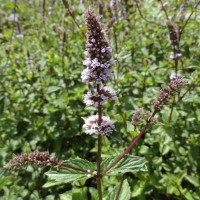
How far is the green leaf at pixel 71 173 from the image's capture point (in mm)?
2090

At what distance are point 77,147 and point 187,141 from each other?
65.2 inches

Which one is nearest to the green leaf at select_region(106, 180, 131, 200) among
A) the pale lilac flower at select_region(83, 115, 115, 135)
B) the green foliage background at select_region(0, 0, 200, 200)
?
the green foliage background at select_region(0, 0, 200, 200)

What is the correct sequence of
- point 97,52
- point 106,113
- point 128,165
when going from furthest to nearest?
point 106,113, point 128,165, point 97,52

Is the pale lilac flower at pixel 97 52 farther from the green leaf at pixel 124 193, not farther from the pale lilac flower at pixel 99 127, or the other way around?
the green leaf at pixel 124 193

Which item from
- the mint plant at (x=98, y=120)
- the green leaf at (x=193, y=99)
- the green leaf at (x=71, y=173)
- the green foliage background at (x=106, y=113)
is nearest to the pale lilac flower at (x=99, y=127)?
the mint plant at (x=98, y=120)

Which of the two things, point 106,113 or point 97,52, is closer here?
point 97,52

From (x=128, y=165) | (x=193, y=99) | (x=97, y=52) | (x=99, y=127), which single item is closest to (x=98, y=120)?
(x=99, y=127)

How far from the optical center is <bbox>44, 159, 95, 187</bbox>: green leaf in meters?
2.09

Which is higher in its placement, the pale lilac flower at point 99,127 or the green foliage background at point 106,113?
the green foliage background at point 106,113

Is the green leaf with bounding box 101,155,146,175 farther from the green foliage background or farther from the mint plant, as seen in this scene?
the green foliage background

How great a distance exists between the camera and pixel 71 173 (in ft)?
7.08

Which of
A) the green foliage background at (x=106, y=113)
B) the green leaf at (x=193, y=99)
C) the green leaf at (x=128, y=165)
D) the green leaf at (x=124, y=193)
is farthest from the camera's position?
the green foliage background at (x=106, y=113)

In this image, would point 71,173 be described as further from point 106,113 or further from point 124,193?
point 106,113

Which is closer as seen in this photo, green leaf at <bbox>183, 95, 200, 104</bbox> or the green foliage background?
green leaf at <bbox>183, 95, 200, 104</bbox>
